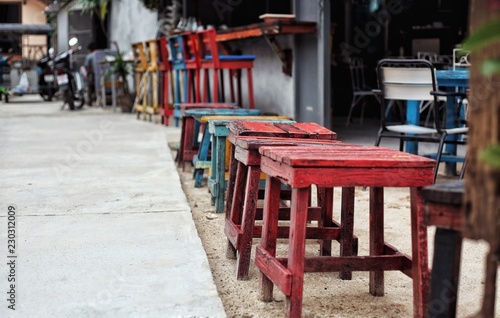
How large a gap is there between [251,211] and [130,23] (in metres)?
13.2

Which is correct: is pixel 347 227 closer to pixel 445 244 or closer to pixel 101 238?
pixel 101 238

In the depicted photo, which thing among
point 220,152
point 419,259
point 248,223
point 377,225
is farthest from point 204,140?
point 419,259

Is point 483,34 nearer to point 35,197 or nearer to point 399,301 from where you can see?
point 399,301

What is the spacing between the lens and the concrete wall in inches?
556

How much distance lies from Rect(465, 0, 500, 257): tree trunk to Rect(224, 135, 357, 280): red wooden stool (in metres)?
1.47

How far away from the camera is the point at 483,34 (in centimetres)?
117

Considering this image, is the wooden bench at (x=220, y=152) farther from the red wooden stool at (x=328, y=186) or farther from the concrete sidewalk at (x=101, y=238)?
the red wooden stool at (x=328, y=186)

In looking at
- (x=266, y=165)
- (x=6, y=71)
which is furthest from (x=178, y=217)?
(x=6, y=71)

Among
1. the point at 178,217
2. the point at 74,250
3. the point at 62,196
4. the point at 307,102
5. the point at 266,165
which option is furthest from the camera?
the point at 307,102

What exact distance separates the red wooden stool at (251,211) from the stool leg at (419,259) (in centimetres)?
53

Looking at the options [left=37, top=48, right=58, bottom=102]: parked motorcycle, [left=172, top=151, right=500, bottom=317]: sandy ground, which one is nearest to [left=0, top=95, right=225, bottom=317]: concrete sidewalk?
[left=172, top=151, right=500, bottom=317]: sandy ground

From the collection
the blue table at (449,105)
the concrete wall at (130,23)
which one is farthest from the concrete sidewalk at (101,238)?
the concrete wall at (130,23)

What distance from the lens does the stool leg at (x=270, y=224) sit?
262cm

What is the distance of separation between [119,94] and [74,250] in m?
10.6
